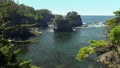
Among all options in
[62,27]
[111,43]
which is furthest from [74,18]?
[111,43]

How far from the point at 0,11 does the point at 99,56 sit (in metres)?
57.6

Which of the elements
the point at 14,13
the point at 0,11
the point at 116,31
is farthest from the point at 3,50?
the point at 14,13

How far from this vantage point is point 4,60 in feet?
36.8

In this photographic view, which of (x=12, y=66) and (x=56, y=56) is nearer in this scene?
(x=12, y=66)

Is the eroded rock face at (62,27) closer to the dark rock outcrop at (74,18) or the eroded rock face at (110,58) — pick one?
the dark rock outcrop at (74,18)

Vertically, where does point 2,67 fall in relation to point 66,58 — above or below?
above

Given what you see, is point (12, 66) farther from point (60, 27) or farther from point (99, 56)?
point (60, 27)

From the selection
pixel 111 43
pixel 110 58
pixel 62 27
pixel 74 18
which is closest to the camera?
pixel 111 43

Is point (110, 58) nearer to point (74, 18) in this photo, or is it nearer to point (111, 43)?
point (111, 43)

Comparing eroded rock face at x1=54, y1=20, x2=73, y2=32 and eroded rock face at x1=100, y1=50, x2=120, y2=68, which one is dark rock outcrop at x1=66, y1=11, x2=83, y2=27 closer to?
eroded rock face at x1=54, y1=20, x2=73, y2=32

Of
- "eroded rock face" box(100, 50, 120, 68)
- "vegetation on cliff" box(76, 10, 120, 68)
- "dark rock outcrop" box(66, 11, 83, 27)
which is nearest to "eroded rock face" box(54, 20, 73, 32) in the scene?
"dark rock outcrop" box(66, 11, 83, 27)

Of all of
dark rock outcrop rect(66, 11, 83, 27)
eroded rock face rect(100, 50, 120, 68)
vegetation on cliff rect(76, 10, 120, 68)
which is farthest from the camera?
dark rock outcrop rect(66, 11, 83, 27)

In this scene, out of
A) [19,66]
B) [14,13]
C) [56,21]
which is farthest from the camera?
[56,21]

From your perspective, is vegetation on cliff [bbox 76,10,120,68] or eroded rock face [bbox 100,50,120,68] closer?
vegetation on cliff [bbox 76,10,120,68]
